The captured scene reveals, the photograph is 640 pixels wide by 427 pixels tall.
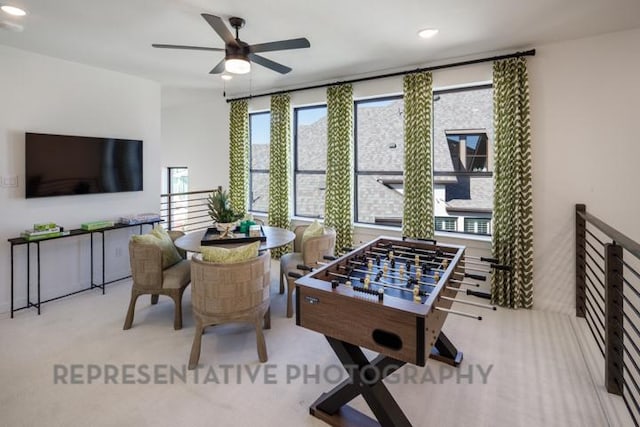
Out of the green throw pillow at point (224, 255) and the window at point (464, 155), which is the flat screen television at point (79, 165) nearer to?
the green throw pillow at point (224, 255)

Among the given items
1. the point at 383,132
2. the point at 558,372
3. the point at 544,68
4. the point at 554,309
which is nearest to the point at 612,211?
the point at 554,309

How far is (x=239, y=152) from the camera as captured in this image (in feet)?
19.0

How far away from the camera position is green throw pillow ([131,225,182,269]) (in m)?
3.05

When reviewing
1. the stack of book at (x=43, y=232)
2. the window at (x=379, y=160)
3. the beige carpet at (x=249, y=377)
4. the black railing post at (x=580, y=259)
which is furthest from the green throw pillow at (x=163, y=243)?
the black railing post at (x=580, y=259)

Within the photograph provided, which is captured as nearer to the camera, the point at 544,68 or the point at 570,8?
the point at 570,8

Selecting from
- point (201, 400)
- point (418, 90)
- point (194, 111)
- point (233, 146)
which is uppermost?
point (194, 111)

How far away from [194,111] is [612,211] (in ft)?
21.7

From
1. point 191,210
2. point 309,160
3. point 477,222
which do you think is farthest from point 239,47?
point 191,210

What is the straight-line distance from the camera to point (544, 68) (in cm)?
348

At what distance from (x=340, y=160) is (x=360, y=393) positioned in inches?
132

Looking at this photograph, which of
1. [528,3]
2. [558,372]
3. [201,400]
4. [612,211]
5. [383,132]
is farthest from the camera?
[383,132]

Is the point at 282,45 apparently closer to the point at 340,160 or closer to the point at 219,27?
the point at 219,27

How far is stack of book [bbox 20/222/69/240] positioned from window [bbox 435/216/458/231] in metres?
4.48

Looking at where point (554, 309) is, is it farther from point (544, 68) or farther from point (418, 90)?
point (418, 90)
